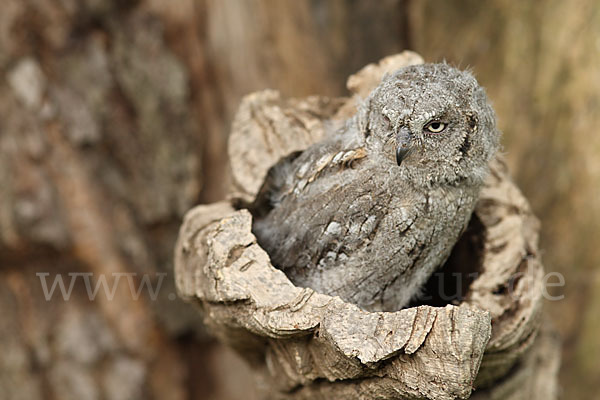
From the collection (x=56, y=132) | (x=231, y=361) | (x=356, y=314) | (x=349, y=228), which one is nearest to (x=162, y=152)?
(x=56, y=132)

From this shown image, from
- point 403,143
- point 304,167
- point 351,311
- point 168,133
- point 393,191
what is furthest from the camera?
point 168,133

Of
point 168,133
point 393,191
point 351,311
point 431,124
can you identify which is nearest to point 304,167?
point 393,191

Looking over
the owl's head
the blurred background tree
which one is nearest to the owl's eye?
the owl's head

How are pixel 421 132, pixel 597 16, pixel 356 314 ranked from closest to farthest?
pixel 356 314 < pixel 421 132 < pixel 597 16

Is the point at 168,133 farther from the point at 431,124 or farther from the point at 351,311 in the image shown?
the point at 351,311

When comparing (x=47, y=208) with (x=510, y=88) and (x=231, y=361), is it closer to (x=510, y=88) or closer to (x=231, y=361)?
(x=231, y=361)

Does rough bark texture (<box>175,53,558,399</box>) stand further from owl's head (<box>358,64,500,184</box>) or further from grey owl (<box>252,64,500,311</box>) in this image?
owl's head (<box>358,64,500,184</box>)
